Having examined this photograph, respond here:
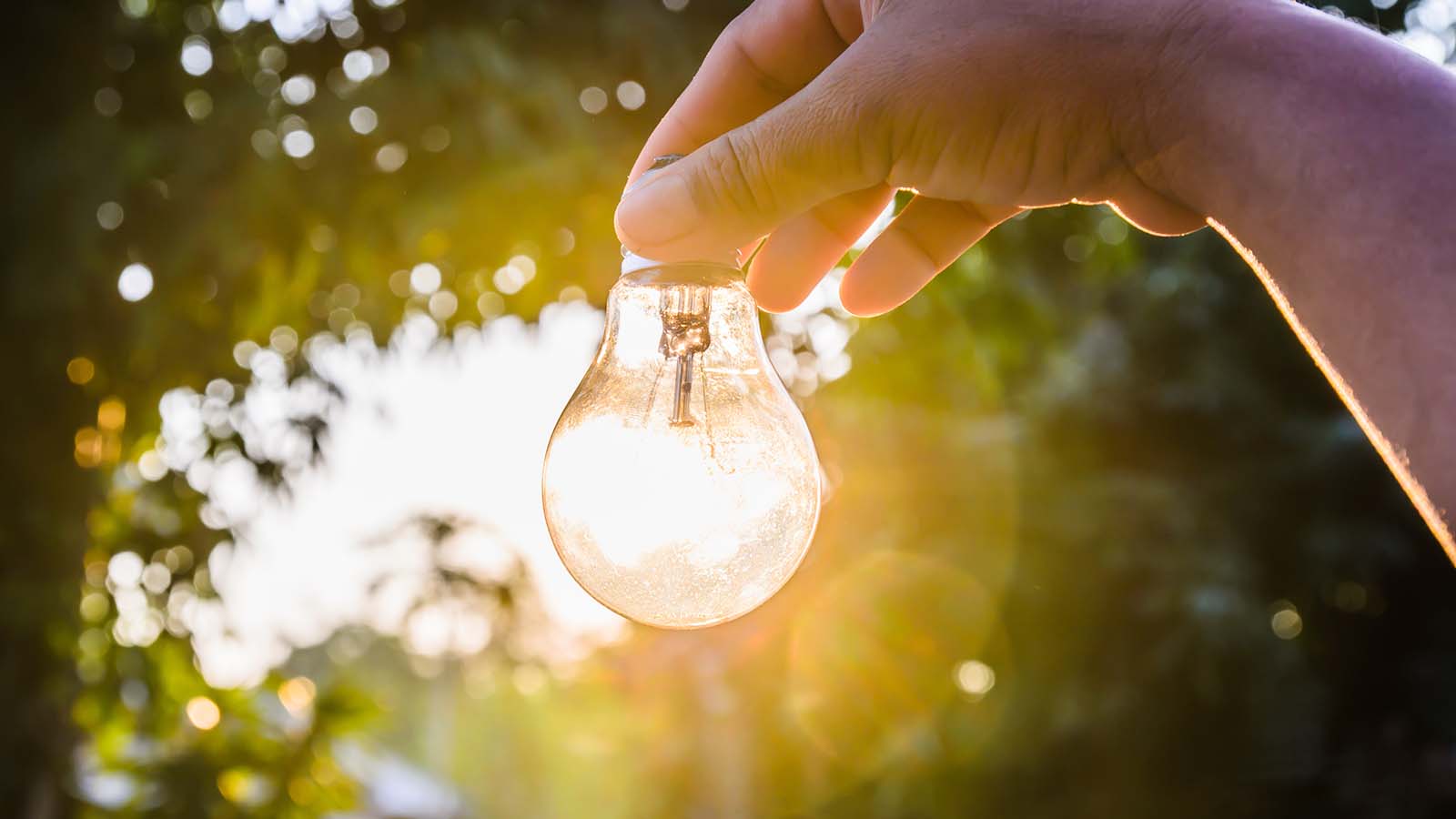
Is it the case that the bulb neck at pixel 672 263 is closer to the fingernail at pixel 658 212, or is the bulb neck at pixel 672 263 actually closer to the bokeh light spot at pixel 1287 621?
the fingernail at pixel 658 212

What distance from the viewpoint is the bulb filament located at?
820 mm

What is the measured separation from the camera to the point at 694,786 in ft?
41.7

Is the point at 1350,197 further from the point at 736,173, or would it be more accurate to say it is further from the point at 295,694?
the point at 295,694

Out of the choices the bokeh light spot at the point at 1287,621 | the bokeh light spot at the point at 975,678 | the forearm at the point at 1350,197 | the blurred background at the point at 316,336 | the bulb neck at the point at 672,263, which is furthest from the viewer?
the bokeh light spot at the point at 1287,621

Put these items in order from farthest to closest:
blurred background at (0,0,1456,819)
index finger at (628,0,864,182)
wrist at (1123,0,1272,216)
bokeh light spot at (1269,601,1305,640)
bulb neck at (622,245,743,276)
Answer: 1. bokeh light spot at (1269,601,1305,640)
2. blurred background at (0,0,1456,819)
3. index finger at (628,0,864,182)
4. bulb neck at (622,245,743,276)
5. wrist at (1123,0,1272,216)

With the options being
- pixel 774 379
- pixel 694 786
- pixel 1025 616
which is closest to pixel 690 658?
pixel 1025 616

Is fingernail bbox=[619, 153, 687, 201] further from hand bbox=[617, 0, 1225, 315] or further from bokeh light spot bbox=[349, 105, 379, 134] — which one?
bokeh light spot bbox=[349, 105, 379, 134]

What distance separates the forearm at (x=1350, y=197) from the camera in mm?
622

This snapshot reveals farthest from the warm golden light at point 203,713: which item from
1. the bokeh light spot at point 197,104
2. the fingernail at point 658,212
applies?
the fingernail at point 658,212

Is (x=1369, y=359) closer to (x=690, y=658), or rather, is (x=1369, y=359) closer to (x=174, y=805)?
(x=174, y=805)

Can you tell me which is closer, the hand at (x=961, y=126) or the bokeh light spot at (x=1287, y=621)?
the hand at (x=961, y=126)

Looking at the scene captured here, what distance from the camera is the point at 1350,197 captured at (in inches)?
25.9

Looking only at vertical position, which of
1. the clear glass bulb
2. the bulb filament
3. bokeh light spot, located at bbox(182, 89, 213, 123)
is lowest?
the clear glass bulb

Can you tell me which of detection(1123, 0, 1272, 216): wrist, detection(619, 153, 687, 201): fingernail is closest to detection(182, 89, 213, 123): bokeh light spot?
detection(619, 153, 687, 201): fingernail
